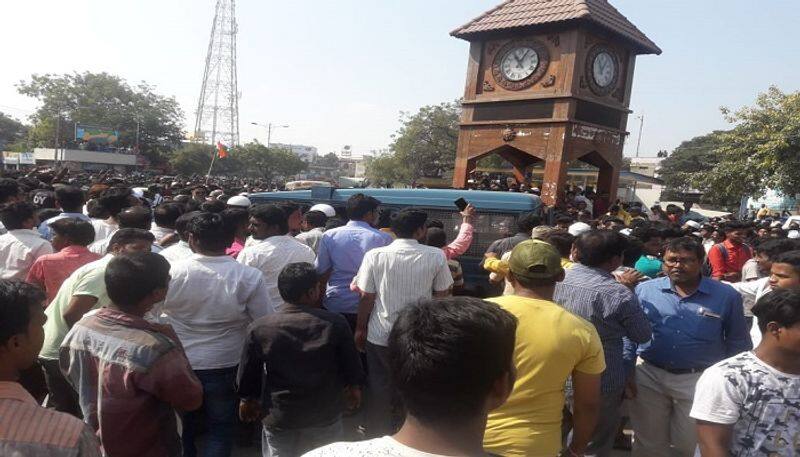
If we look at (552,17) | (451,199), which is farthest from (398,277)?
(552,17)

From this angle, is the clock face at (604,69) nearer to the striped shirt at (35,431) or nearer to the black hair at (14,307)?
the black hair at (14,307)

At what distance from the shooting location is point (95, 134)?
4834 centimetres

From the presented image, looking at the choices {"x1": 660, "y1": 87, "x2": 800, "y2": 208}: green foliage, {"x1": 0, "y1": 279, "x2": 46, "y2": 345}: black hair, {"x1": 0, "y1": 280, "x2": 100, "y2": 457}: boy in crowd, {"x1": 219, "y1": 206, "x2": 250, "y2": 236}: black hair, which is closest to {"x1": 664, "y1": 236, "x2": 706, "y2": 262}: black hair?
{"x1": 219, "y1": 206, "x2": 250, "y2": 236}: black hair

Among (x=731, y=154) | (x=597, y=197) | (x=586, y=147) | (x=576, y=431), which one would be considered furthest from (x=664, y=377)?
(x=731, y=154)

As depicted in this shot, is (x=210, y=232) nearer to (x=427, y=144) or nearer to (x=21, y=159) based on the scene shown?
(x=427, y=144)

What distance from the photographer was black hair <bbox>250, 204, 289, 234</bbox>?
12.2ft

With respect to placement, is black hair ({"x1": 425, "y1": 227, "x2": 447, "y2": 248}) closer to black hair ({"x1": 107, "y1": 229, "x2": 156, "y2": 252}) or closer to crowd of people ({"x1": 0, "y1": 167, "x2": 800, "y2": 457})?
crowd of people ({"x1": 0, "y1": 167, "x2": 800, "y2": 457})

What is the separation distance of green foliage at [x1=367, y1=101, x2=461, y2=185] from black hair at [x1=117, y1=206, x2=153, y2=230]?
92.6ft

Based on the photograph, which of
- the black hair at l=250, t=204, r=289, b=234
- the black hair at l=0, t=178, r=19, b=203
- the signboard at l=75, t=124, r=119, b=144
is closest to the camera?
the black hair at l=250, t=204, r=289, b=234

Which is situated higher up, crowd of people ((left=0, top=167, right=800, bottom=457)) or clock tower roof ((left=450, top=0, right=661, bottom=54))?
clock tower roof ((left=450, top=0, right=661, bottom=54))

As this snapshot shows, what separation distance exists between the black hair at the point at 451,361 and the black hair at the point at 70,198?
4.67 meters

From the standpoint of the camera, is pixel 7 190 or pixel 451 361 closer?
pixel 451 361

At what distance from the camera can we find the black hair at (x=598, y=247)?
9.54 feet

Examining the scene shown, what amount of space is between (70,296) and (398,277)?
1893 millimetres
